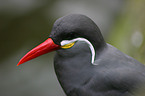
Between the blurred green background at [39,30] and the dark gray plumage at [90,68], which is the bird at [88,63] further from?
the blurred green background at [39,30]

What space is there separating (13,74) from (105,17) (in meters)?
1.99

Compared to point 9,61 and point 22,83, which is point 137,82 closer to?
point 22,83

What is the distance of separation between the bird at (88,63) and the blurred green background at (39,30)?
1839 mm

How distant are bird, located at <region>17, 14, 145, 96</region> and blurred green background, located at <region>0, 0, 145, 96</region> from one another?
184cm

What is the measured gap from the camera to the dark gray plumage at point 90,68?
202 cm

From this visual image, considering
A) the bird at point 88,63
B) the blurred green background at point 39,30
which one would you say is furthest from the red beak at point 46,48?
the blurred green background at point 39,30

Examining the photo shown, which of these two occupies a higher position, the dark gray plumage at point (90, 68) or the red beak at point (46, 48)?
the red beak at point (46, 48)

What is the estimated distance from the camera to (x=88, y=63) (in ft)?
6.84

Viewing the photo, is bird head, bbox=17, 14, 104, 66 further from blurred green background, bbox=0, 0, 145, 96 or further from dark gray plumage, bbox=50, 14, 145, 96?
blurred green background, bbox=0, 0, 145, 96

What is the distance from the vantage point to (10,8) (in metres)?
4.82

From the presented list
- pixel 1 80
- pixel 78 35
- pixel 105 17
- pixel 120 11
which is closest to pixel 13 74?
pixel 1 80

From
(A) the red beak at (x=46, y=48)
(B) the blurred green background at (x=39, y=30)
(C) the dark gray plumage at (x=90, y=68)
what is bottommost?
(B) the blurred green background at (x=39, y=30)

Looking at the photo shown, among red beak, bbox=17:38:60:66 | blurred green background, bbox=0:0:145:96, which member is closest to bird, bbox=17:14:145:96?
red beak, bbox=17:38:60:66

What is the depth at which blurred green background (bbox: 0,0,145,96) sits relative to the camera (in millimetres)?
4340
